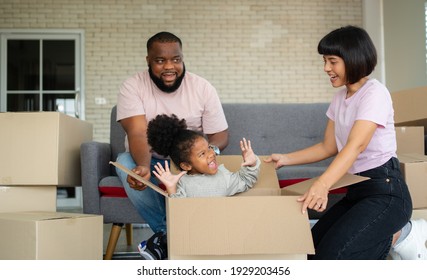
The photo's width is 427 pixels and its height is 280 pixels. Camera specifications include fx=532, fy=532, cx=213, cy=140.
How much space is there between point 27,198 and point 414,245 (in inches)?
63.6

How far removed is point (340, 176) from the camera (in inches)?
63.4

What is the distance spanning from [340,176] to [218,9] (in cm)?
580

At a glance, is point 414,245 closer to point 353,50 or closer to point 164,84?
point 353,50

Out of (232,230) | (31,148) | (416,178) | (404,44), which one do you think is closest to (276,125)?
(416,178)

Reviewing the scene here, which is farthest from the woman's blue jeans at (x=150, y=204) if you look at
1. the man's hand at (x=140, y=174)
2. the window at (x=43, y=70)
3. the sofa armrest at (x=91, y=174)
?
the window at (x=43, y=70)

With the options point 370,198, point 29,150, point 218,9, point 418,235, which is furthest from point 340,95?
point 218,9

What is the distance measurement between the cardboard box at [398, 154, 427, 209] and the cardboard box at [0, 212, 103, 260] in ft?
4.01

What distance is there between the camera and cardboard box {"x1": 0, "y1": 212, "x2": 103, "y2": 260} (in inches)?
68.5

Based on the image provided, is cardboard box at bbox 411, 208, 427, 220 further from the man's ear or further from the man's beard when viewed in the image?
the man's beard

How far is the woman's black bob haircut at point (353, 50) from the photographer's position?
1.74 m

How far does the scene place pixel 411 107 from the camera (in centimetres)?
263
